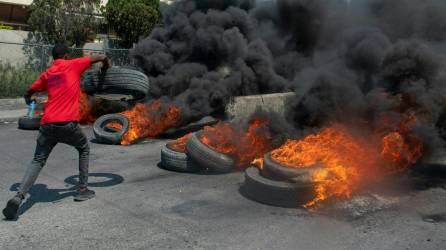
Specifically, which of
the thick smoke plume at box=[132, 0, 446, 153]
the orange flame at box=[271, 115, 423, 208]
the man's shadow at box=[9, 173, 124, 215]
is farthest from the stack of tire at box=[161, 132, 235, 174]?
the thick smoke plume at box=[132, 0, 446, 153]

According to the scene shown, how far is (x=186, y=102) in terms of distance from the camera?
11586 mm

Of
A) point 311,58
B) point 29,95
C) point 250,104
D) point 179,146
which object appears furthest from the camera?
point 311,58

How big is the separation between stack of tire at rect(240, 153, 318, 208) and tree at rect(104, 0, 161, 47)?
20608 mm

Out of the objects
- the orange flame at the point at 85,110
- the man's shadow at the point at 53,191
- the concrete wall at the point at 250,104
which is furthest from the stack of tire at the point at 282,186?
the orange flame at the point at 85,110

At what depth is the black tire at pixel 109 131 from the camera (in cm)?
1013

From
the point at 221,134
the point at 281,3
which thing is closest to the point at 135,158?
the point at 221,134

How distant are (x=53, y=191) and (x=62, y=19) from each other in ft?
62.7

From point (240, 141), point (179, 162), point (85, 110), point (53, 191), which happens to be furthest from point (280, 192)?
point (85, 110)

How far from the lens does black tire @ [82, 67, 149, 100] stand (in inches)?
396

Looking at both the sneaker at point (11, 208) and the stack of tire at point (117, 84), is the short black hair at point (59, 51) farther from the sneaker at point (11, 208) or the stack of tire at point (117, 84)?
the stack of tire at point (117, 84)

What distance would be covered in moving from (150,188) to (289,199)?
2.10 metres

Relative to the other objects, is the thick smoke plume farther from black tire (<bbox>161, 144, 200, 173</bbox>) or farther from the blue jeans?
the blue jeans

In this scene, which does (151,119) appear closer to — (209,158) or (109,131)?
(109,131)

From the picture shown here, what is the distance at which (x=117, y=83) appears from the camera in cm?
1003
